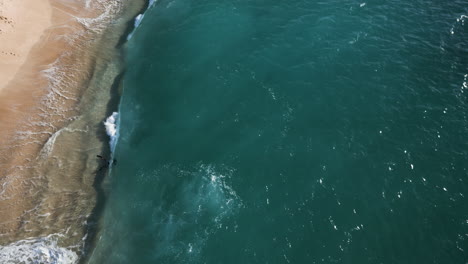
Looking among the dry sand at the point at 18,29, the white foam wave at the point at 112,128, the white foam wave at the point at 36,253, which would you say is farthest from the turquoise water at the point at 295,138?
the dry sand at the point at 18,29

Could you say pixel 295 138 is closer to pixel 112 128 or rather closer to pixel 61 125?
pixel 112 128

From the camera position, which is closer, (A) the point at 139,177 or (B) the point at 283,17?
(A) the point at 139,177

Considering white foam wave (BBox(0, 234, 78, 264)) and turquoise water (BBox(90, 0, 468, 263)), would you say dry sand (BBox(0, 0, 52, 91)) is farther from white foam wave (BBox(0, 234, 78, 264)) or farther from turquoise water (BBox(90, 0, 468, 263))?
white foam wave (BBox(0, 234, 78, 264))

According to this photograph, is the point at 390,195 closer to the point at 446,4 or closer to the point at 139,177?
the point at 139,177

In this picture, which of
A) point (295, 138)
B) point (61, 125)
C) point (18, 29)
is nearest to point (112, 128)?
point (61, 125)

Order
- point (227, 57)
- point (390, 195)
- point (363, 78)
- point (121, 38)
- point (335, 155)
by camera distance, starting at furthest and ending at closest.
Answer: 1. point (121, 38)
2. point (227, 57)
3. point (363, 78)
4. point (335, 155)
5. point (390, 195)

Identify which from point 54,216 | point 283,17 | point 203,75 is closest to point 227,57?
point 203,75
